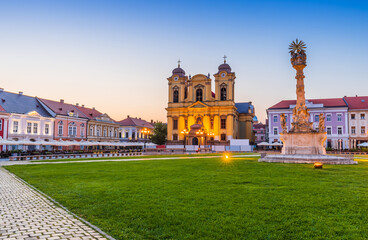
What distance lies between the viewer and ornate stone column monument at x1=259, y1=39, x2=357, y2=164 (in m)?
23.2

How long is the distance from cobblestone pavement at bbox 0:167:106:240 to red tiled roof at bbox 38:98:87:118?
2082 inches

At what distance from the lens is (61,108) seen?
60375 mm

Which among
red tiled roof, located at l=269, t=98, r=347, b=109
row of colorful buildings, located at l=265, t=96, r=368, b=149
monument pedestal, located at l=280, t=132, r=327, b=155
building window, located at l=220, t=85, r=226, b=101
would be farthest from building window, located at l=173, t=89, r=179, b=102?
monument pedestal, located at l=280, t=132, r=327, b=155

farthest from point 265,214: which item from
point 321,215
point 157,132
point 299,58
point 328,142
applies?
Result: point 157,132

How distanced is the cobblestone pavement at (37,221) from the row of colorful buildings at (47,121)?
32.8m

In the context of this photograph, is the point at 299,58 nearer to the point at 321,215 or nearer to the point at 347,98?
the point at 321,215

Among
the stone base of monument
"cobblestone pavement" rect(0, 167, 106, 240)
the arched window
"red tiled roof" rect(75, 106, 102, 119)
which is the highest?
the arched window

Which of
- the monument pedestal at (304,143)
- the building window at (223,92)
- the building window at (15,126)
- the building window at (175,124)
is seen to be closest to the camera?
the monument pedestal at (304,143)

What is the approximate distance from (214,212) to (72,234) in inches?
131

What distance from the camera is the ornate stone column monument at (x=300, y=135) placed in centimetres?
2325

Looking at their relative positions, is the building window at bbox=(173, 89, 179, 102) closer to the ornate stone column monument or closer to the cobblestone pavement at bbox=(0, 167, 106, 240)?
the ornate stone column monument

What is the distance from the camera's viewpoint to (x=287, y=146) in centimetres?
2503

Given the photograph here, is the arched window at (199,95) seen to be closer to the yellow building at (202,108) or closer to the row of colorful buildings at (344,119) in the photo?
the yellow building at (202,108)

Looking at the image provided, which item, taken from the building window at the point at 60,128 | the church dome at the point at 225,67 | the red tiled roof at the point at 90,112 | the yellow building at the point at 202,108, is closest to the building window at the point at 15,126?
the building window at the point at 60,128
